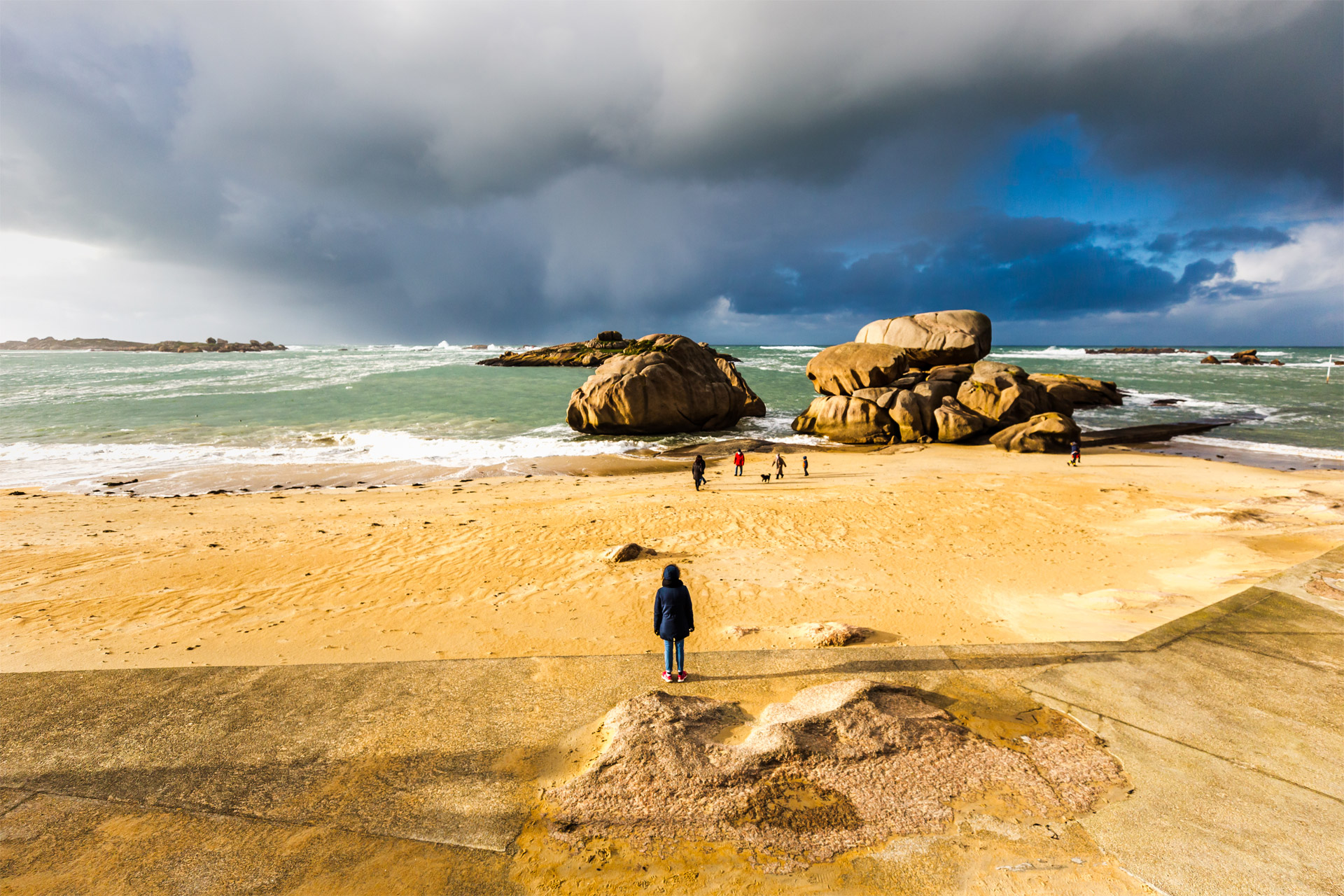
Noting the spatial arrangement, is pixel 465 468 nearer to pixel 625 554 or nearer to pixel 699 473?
pixel 699 473

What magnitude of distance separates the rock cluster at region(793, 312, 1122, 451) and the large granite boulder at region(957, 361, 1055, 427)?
39 mm

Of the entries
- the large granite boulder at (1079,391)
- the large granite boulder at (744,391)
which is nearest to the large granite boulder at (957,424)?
the large granite boulder at (744,391)

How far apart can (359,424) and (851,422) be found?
24.9 meters

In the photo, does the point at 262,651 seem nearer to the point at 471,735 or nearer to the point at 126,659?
the point at 126,659

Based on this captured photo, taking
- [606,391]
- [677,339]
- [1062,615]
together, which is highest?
[677,339]

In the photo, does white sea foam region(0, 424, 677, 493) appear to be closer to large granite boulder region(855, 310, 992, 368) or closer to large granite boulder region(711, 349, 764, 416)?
large granite boulder region(711, 349, 764, 416)

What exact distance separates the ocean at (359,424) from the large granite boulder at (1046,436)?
6302 mm

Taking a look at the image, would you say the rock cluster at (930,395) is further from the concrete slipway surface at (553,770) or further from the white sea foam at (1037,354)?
the white sea foam at (1037,354)

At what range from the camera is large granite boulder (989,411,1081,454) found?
21.8m

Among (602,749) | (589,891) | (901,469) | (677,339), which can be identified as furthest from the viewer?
(677,339)

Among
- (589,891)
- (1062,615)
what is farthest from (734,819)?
(1062,615)

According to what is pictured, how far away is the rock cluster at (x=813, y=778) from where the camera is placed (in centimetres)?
368

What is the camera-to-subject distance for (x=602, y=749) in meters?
4.53

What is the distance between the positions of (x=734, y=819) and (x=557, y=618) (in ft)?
14.8
